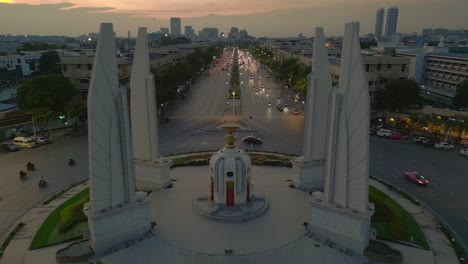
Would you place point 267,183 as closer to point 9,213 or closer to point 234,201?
point 234,201

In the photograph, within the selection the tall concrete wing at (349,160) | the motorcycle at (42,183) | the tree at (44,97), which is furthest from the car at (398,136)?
the tree at (44,97)

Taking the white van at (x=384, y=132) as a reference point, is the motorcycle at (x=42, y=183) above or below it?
below

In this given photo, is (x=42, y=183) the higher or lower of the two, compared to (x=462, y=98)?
lower

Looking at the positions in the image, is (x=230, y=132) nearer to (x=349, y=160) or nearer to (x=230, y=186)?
(x=230, y=186)

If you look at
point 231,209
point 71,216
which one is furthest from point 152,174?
point 231,209

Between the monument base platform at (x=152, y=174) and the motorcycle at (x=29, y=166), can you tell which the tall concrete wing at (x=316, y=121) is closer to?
the monument base platform at (x=152, y=174)

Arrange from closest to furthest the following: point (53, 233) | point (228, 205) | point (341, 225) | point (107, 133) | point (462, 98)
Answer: point (107, 133), point (341, 225), point (53, 233), point (228, 205), point (462, 98)

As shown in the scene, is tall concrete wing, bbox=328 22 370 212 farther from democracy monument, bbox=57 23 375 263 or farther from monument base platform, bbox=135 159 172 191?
monument base platform, bbox=135 159 172 191
